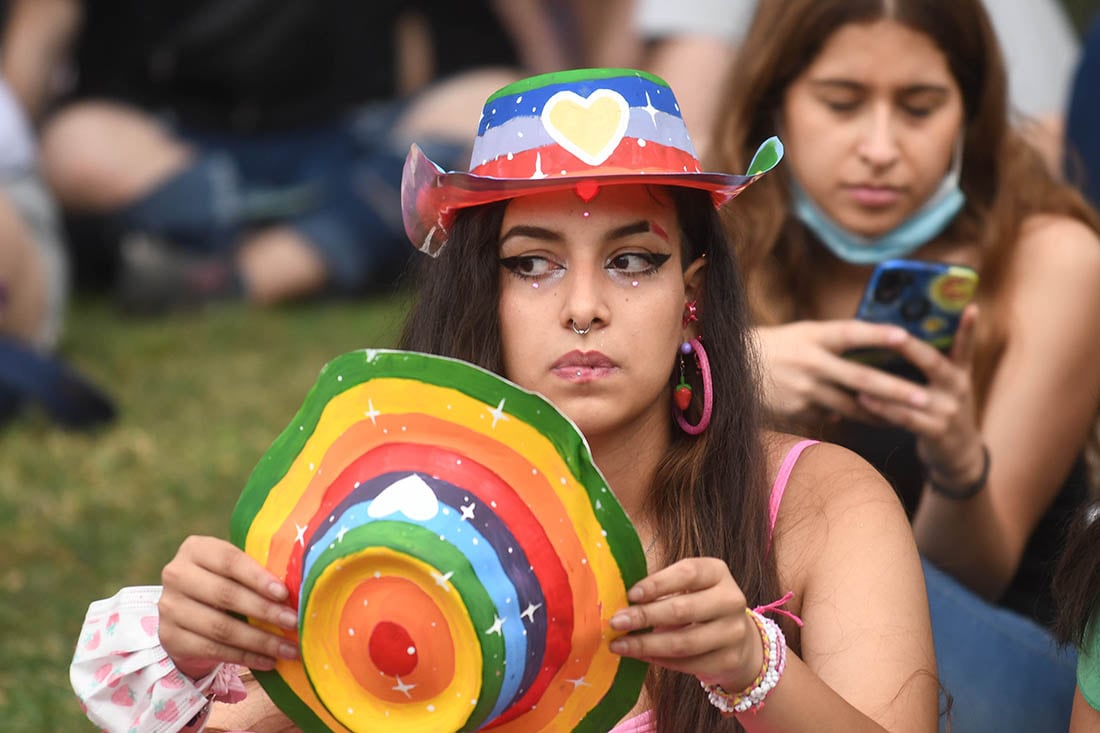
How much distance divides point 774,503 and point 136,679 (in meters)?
0.80

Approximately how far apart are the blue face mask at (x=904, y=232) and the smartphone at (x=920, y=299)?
9.4 inches

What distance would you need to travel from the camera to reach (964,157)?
287cm

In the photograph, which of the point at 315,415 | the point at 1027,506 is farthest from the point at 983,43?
the point at 315,415

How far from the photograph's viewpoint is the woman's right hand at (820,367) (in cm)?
249

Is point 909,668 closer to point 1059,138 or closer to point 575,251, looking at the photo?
point 575,251

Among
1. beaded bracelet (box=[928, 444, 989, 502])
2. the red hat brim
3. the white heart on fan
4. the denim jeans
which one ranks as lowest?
the denim jeans

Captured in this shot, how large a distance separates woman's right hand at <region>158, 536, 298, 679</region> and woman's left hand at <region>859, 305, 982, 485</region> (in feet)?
3.84

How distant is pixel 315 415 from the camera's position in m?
1.70

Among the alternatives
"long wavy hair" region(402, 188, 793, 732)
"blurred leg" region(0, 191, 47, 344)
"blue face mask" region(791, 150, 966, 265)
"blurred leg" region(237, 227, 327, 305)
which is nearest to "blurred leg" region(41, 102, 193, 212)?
"blurred leg" region(237, 227, 327, 305)

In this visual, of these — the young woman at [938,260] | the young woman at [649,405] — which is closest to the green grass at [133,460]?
the young woman at [649,405]

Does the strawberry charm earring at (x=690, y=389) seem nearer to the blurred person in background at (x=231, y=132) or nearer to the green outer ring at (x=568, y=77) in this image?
the green outer ring at (x=568, y=77)

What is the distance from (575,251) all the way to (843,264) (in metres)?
1.15

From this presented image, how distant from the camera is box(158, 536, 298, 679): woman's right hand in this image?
1.63 m

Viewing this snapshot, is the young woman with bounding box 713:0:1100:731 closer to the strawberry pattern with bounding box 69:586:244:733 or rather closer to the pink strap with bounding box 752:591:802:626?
the pink strap with bounding box 752:591:802:626
